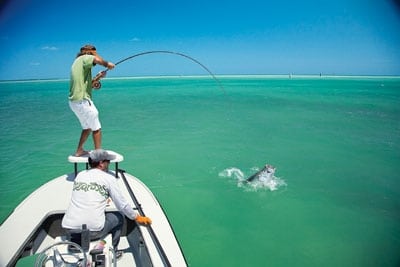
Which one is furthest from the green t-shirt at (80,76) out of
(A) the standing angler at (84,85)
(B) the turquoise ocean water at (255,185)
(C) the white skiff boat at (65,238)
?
(B) the turquoise ocean water at (255,185)

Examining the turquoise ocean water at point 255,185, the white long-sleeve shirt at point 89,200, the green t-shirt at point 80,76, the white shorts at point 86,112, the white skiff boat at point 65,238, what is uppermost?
the green t-shirt at point 80,76

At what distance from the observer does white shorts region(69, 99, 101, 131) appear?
4453mm

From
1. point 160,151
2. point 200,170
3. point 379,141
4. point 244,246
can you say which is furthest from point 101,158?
point 379,141

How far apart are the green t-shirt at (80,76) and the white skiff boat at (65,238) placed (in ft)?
3.22

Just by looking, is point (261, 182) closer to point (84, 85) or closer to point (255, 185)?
point (255, 185)

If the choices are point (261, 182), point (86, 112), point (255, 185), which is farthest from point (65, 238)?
point (261, 182)

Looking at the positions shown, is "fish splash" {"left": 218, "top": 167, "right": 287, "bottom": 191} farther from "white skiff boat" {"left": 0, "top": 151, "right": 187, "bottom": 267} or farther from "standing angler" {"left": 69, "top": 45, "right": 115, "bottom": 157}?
"standing angler" {"left": 69, "top": 45, "right": 115, "bottom": 157}

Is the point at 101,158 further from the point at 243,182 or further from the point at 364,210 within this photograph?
the point at 364,210

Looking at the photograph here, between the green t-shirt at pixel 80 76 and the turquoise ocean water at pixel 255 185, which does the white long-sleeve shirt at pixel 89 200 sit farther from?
the green t-shirt at pixel 80 76

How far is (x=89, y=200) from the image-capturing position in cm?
309

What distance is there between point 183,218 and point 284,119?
16515 millimetres

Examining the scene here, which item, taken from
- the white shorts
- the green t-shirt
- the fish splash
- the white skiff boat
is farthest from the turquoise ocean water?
the green t-shirt

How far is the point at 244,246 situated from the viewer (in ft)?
18.8

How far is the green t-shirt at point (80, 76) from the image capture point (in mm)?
4309
